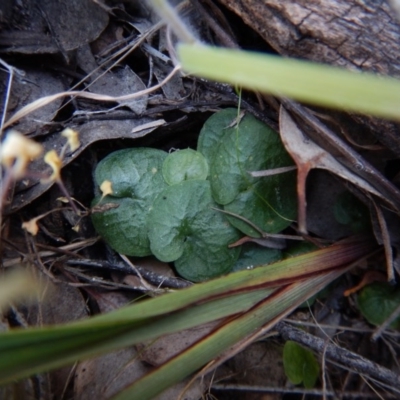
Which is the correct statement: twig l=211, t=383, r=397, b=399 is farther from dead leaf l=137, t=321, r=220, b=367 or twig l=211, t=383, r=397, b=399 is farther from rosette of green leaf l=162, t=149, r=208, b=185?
rosette of green leaf l=162, t=149, r=208, b=185

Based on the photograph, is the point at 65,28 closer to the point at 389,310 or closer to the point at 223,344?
the point at 223,344

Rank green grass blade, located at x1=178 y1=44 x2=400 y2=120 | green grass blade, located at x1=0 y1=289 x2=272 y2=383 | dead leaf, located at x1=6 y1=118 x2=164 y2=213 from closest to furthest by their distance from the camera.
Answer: green grass blade, located at x1=178 y1=44 x2=400 y2=120
green grass blade, located at x1=0 y1=289 x2=272 y2=383
dead leaf, located at x1=6 y1=118 x2=164 y2=213

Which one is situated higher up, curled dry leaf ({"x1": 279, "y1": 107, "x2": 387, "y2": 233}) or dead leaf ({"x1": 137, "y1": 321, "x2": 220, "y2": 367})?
curled dry leaf ({"x1": 279, "y1": 107, "x2": 387, "y2": 233})

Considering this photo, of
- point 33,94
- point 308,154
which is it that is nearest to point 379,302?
point 308,154

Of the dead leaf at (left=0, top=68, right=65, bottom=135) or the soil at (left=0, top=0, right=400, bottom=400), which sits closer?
the soil at (left=0, top=0, right=400, bottom=400)

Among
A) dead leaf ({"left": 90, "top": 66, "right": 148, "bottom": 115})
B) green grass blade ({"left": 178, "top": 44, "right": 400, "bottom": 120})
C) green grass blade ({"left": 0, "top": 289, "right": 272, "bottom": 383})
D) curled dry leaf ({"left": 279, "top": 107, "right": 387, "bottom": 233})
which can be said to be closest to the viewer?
green grass blade ({"left": 178, "top": 44, "right": 400, "bottom": 120})

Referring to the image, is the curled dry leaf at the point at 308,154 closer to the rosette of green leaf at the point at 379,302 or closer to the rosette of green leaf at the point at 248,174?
the rosette of green leaf at the point at 248,174

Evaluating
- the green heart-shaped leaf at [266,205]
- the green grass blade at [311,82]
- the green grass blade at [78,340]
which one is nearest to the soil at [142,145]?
the green heart-shaped leaf at [266,205]

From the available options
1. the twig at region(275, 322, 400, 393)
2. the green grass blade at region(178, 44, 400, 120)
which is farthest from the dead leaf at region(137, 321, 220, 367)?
the green grass blade at region(178, 44, 400, 120)
